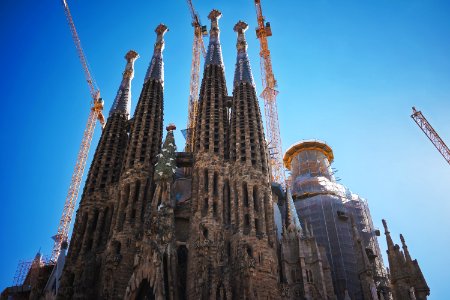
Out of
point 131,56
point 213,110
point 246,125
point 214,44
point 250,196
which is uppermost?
point 131,56

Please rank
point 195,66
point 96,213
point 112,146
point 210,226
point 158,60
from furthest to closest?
point 195,66, point 158,60, point 112,146, point 96,213, point 210,226

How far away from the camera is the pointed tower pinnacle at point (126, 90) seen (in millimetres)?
42800

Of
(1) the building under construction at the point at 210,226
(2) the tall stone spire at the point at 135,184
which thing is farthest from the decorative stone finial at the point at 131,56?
(1) the building under construction at the point at 210,226

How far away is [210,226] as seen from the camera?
28.5m

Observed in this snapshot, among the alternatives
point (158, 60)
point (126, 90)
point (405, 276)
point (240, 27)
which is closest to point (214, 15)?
point (240, 27)

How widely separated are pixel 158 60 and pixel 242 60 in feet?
29.0

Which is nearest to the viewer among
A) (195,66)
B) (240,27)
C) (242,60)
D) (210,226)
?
(210,226)

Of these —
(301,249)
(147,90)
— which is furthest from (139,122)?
(301,249)

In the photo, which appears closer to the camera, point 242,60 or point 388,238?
point 388,238

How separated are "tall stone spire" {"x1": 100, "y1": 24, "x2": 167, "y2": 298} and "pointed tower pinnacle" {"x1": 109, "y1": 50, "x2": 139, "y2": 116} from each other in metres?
2.35

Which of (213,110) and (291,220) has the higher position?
(213,110)

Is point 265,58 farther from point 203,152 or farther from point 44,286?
point 44,286

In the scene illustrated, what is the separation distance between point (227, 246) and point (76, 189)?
3389 cm

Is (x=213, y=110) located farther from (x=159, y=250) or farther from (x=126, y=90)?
(x=159, y=250)
